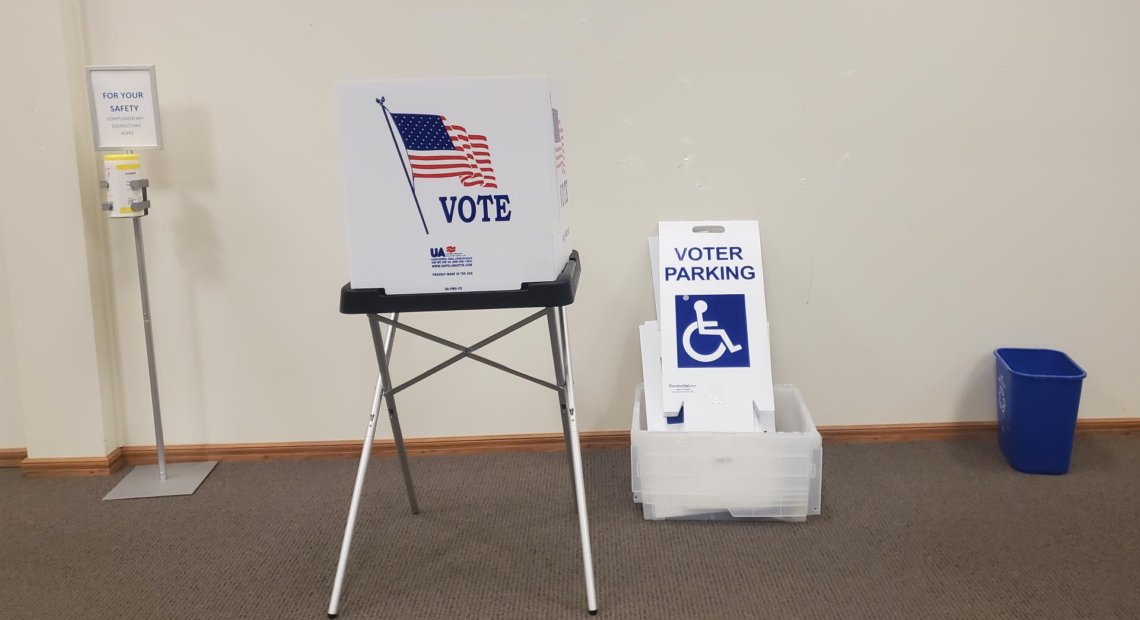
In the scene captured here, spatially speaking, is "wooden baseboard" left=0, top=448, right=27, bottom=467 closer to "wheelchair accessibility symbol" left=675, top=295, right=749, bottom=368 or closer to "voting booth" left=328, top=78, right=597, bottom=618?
"voting booth" left=328, top=78, right=597, bottom=618

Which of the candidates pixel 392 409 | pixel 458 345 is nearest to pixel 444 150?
pixel 458 345

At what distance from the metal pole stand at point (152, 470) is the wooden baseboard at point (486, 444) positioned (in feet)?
0.17

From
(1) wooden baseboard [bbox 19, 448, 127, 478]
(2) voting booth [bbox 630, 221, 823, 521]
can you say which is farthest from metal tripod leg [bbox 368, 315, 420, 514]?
(1) wooden baseboard [bbox 19, 448, 127, 478]

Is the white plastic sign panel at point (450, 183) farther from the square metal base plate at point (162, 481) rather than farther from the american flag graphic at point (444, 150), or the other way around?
the square metal base plate at point (162, 481)

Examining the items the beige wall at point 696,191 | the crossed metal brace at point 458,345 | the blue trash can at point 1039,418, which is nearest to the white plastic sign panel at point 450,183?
the crossed metal brace at point 458,345

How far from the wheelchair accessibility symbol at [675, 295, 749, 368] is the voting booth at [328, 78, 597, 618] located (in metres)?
0.89

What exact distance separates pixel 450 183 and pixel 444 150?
0.22ft

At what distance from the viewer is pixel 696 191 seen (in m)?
2.83

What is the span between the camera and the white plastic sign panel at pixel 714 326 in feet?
8.56

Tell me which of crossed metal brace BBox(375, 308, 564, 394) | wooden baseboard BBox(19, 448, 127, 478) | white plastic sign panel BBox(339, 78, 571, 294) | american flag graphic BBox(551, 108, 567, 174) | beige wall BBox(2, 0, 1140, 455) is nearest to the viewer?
white plastic sign panel BBox(339, 78, 571, 294)

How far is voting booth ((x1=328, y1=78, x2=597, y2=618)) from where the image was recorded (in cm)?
178

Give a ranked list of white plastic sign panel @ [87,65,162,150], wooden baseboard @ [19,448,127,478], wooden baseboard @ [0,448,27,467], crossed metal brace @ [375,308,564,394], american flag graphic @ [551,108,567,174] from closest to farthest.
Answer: american flag graphic @ [551,108,567,174] → crossed metal brace @ [375,308,564,394] → white plastic sign panel @ [87,65,162,150] → wooden baseboard @ [19,448,127,478] → wooden baseboard @ [0,448,27,467]

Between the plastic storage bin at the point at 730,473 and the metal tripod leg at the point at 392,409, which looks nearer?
the metal tripod leg at the point at 392,409

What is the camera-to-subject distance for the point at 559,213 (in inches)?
75.7
